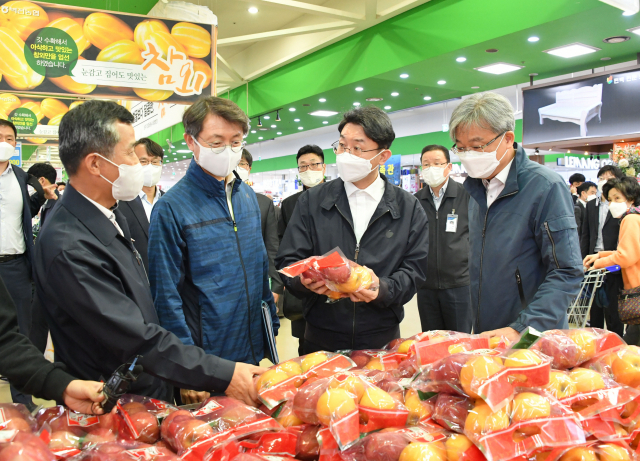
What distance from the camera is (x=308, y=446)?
115 cm

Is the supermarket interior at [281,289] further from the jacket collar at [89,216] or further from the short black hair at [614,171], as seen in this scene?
the short black hair at [614,171]

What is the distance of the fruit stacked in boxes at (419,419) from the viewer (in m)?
1.00

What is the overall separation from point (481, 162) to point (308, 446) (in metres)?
A: 1.47

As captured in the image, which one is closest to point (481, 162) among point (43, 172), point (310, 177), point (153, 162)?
point (310, 177)

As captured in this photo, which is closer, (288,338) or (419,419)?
(419,419)

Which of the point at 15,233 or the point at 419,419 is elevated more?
the point at 15,233

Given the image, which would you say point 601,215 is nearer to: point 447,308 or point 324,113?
point 447,308

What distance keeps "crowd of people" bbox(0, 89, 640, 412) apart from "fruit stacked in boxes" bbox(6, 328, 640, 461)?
159 mm

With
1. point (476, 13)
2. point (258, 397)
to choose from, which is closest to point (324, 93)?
point (476, 13)

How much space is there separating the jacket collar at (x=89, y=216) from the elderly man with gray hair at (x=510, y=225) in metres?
1.50

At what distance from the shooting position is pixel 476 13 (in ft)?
18.8

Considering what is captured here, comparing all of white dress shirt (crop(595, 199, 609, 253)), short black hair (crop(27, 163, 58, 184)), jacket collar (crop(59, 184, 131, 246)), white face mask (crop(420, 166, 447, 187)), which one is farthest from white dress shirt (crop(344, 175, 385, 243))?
white dress shirt (crop(595, 199, 609, 253))

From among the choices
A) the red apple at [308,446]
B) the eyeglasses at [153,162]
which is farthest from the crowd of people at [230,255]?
the eyeglasses at [153,162]

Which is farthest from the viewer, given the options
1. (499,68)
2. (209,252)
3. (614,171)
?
(499,68)
